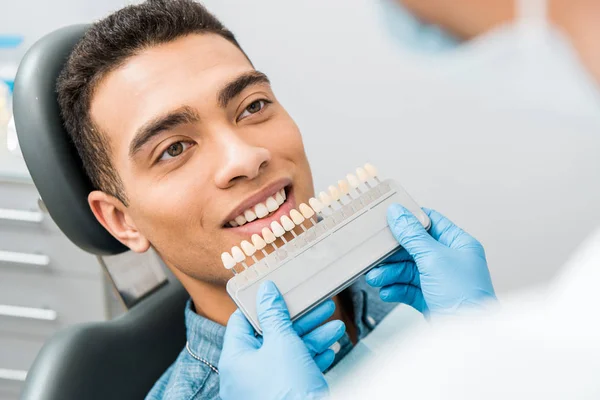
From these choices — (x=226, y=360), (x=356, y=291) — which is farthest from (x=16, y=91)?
(x=356, y=291)

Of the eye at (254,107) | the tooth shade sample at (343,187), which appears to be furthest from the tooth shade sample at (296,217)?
the eye at (254,107)

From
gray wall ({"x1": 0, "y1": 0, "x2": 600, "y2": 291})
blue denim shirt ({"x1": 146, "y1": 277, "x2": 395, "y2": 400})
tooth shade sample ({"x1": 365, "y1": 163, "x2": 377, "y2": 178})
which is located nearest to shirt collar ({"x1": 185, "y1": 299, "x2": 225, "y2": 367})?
blue denim shirt ({"x1": 146, "y1": 277, "x2": 395, "y2": 400})

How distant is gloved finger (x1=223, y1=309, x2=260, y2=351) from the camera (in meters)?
0.97

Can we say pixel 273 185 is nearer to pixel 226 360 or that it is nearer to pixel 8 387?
pixel 226 360

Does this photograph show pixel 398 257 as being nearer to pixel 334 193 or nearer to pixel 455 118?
pixel 334 193

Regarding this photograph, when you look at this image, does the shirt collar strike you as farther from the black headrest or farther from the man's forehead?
the man's forehead

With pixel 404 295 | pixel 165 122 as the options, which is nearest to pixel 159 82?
pixel 165 122

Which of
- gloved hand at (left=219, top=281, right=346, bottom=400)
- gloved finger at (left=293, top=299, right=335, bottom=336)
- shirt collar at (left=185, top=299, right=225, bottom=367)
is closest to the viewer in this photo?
gloved hand at (left=219, top=281, right=346, bottom=400)

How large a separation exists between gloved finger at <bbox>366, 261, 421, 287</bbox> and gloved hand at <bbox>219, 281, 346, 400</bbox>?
0.14 meters

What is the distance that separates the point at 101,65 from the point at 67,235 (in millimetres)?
368

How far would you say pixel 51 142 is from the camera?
1.17 meters

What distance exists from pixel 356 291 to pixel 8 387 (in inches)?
53.0

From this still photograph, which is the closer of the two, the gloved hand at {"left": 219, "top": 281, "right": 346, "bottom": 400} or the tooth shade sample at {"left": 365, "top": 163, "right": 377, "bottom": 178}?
the gloved hand at {"left": 219, "top": 281, "right": 346, "bottom": 400}

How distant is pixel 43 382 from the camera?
3.66 feet
